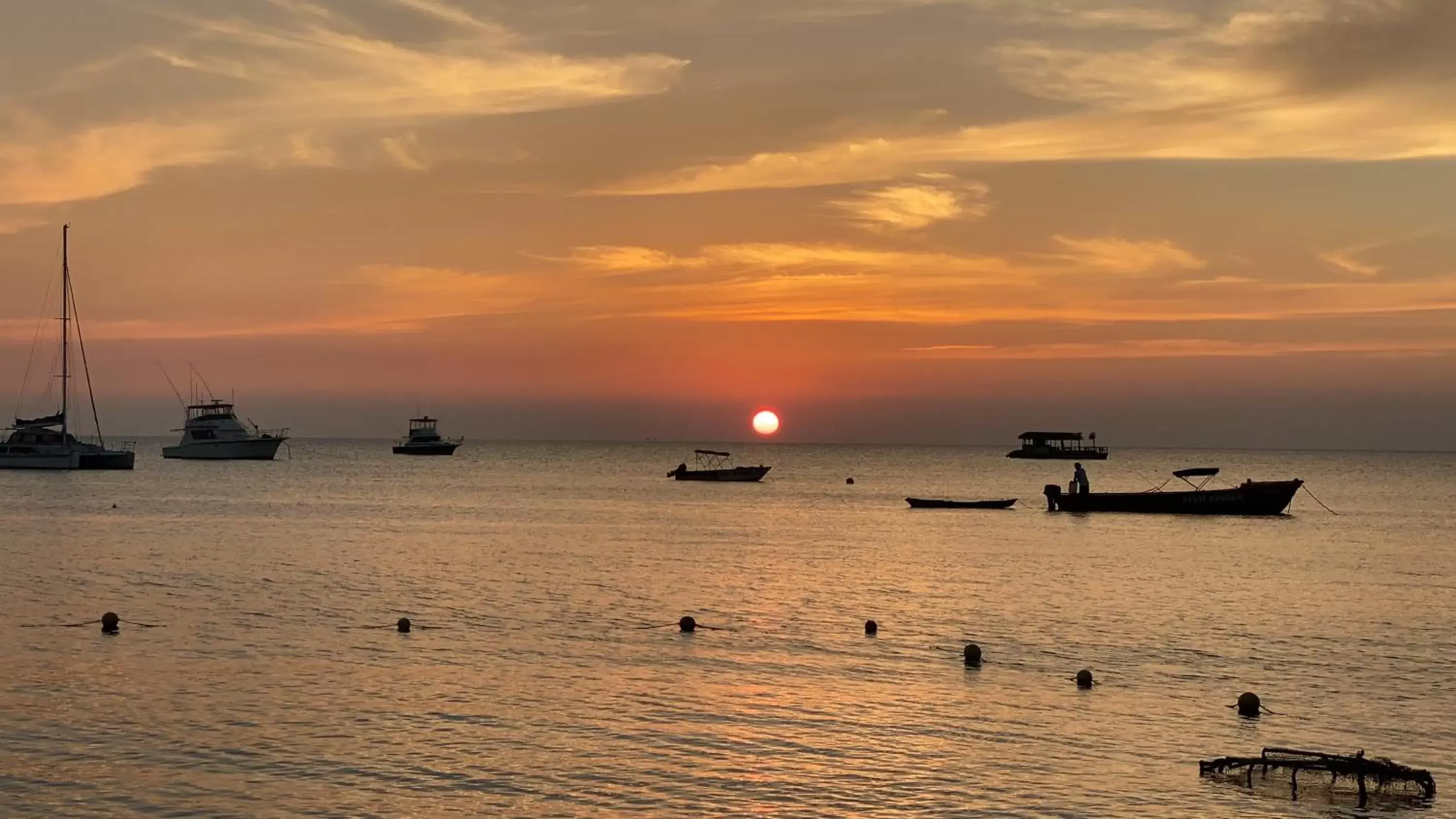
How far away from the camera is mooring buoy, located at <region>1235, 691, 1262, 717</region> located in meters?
29.3

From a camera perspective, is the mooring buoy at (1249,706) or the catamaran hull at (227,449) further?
the catamaran hull at (227,449)

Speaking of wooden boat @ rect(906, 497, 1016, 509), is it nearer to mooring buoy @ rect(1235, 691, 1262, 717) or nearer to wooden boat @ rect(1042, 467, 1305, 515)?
wooden boat @ rect(1042, 467, 1305, 515)

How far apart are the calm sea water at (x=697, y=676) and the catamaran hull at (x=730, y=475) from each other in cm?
8826

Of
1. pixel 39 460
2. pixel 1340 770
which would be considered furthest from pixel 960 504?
pixel 39 460

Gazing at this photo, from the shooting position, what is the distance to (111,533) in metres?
77.8

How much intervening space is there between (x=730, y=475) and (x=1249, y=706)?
5474 inches

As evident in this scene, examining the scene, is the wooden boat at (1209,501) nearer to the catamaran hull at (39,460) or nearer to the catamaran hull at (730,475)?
the catamaran hull at (730,475)

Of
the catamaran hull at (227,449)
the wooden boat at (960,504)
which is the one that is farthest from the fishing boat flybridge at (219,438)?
the wooden boat at (960,504)

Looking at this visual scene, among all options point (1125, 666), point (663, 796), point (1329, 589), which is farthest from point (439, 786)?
point (1329, 589)

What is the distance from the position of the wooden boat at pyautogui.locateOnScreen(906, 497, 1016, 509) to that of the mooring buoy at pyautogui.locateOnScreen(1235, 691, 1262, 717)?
83.7m

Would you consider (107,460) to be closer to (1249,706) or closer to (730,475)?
(730,475)

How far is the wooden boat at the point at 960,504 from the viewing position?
114 m

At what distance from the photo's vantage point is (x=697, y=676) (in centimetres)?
3334

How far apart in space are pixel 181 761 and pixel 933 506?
97.3 meters
